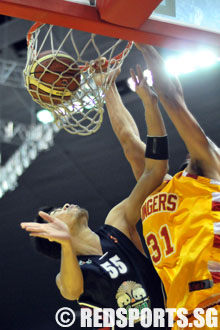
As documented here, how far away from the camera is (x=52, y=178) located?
8.77 m

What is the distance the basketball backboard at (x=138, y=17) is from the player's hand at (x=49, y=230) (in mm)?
1116

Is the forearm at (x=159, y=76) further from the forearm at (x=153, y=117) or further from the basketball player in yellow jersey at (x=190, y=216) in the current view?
the forearm at (x=153, y=117)

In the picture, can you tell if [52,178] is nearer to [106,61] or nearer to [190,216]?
[106,61]

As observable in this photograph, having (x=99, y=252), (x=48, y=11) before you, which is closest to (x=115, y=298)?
(x=99, y=252)

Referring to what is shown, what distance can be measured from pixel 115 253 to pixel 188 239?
0.77 metres

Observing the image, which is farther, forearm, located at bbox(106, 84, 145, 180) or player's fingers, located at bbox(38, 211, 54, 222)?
forearm, located at bbox(106, 84, 145, 180)

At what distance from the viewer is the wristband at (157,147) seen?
3.08 m

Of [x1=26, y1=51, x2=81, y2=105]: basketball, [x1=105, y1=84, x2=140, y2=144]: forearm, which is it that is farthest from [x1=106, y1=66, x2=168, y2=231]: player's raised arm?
[x1=105, y1=84, x2=140, y2=144]: forearm

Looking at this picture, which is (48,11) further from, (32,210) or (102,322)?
(32,210)

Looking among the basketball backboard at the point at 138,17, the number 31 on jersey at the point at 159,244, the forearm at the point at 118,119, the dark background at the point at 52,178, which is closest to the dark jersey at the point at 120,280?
the number 31 on jersey at the point at 159,244

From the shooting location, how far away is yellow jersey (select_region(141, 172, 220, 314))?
2756 mm

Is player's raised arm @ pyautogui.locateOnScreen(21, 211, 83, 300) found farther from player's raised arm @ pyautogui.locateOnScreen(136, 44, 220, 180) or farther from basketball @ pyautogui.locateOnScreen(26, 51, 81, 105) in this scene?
player's raised arm @ pyautogui.locateOnScreen(136, 44, 220, 180)

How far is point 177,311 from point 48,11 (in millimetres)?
1608

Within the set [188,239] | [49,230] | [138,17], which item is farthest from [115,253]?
[138,17]
